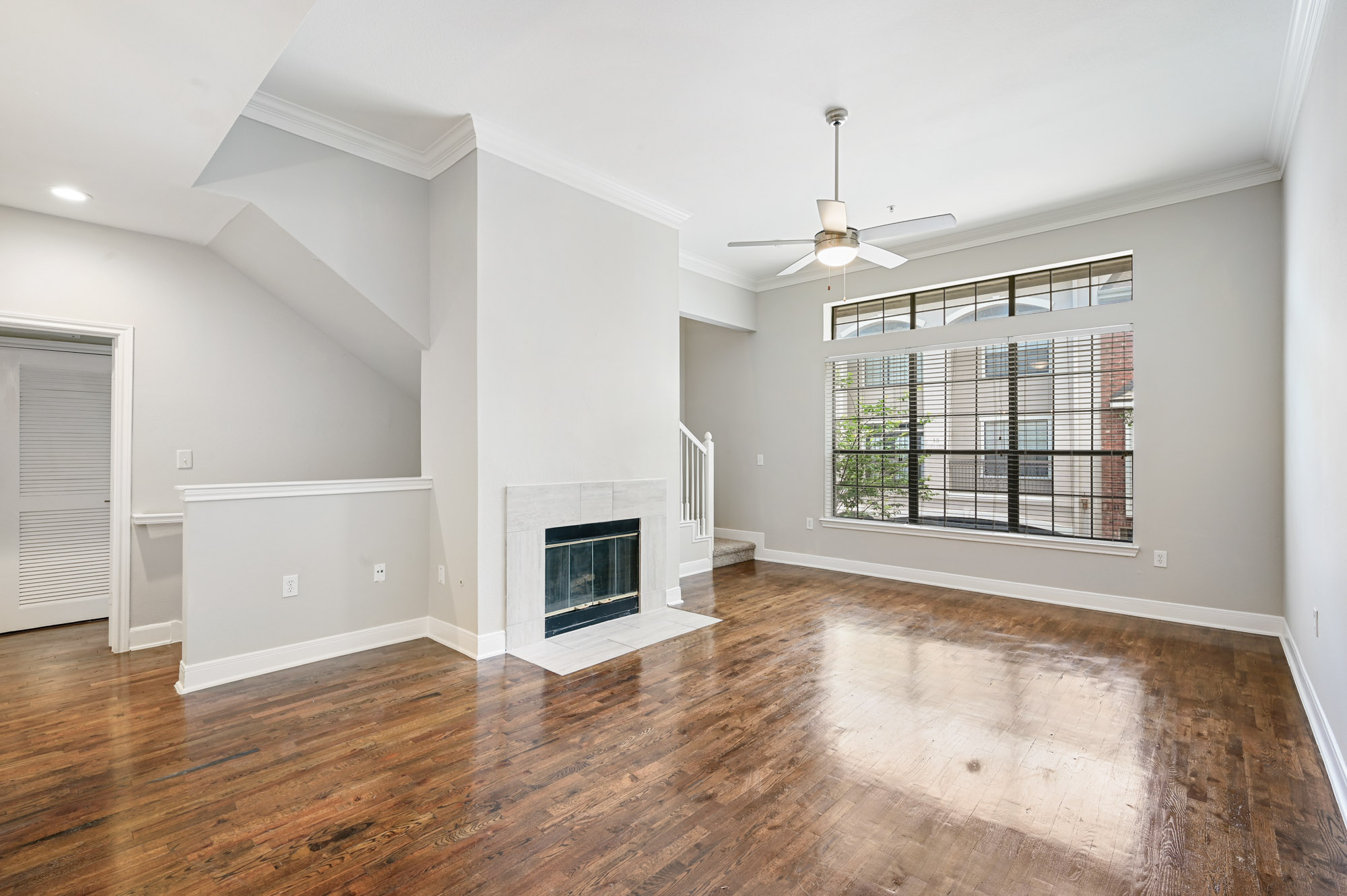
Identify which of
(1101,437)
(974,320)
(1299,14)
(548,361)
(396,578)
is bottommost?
(396,578)

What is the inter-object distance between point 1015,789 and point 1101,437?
3.54 m

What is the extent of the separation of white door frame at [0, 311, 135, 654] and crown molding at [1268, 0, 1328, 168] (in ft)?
20.2

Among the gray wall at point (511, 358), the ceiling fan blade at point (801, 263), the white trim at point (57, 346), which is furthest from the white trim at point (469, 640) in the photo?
the white trim at point (57, 346)

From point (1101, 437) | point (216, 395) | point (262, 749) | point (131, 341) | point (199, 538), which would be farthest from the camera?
point (1101, 437)

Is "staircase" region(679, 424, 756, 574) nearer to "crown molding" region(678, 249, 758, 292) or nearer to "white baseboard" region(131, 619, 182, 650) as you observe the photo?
"crown molding" region(678, 249, 758, 292)

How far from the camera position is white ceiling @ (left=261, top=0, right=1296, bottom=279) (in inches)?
109

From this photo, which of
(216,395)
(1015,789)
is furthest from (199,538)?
(1015,789)

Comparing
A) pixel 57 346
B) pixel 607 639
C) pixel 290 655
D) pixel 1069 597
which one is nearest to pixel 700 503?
pixel 607 639

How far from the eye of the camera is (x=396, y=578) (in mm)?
3994

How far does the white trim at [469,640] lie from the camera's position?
3.74 metres

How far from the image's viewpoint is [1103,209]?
4.78 m

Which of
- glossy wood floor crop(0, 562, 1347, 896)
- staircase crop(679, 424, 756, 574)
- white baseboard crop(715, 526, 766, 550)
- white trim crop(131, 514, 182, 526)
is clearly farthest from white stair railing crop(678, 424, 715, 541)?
white trim crop(131, 514, 182, 526)

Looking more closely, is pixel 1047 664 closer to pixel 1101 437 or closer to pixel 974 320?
pixel 1101 437

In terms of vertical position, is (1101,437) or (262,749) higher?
(1101,437)
